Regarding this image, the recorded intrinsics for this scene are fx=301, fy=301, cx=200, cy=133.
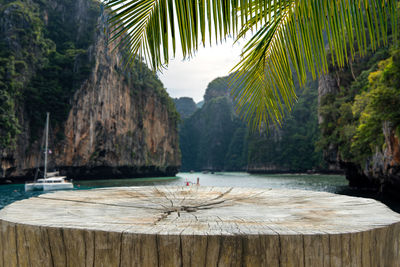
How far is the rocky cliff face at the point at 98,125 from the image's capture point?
32250mm

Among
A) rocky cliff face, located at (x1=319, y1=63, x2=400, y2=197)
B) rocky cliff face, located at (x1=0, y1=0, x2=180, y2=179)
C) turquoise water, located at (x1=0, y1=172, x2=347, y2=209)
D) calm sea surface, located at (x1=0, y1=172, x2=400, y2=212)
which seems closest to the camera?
rocky cliff face, located at (x1=319, y1=63, x2=400, y2=197)

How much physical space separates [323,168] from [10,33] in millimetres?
50687

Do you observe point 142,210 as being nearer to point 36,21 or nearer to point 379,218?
point 379,218

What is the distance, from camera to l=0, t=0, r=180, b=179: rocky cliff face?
1270 inches

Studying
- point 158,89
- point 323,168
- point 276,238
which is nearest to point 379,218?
point 276,238

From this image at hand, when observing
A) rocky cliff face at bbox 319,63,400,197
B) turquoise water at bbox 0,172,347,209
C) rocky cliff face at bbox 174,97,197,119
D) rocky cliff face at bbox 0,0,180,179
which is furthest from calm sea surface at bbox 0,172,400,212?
rocky cliff face at bbox 174,97,197,119

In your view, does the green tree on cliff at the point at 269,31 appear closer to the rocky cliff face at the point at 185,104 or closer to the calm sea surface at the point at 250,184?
the calm sea surface at the point at 250,184

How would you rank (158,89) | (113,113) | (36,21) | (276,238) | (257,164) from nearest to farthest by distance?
(276,238) < (36,21) < (113,113) < (158,89) < (257,164)

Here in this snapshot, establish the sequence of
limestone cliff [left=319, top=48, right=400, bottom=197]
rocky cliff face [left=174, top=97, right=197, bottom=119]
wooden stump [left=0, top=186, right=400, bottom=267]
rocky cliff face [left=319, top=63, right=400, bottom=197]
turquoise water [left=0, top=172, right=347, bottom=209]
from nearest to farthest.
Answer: wooden stump [left=0, top=186, right=400, bottom=267], limestone cliff [left=319, top=48, right=400, bottom=197], rocky cliff face [left=319, top=63, right=400, bottom=197], turquoise water [left=0, top=172, right=347, bottom=209], rocky cliff face [left=174, top=97, right=197, bottom=119]

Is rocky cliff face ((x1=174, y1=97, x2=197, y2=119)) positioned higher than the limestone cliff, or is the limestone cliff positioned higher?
rocky cliff face ((x1=174, y1=97, x2=197, y2=119))

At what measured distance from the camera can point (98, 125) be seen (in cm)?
3734

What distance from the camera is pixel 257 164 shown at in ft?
258

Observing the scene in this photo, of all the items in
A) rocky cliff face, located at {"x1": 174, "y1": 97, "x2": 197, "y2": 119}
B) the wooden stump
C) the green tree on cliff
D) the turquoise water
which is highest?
rocky cliff face, located at {"x1": 174, "y1": 97, "x2": 197, "y2": 119}

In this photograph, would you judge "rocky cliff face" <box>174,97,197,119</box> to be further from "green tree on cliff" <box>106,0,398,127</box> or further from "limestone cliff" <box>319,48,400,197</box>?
"green tree on cliff" <box>106,0,398,127</box>
